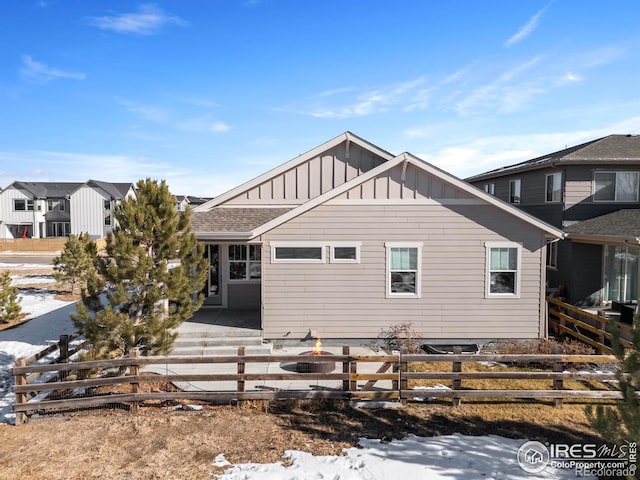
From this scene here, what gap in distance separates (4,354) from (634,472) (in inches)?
557

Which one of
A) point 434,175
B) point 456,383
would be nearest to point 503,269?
point 434,175

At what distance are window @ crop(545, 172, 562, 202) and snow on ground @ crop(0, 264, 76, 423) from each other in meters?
17.7

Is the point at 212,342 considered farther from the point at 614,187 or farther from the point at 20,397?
the point at 614,187

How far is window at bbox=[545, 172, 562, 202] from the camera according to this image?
15.3 meters

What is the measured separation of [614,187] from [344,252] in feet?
36.6

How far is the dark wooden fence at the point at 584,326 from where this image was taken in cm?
1063

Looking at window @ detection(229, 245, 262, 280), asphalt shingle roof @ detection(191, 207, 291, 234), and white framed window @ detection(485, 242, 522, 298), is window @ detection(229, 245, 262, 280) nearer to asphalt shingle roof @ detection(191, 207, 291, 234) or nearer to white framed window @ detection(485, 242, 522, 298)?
asphalt shingle roof @ detection(191, 207, 291, 234)

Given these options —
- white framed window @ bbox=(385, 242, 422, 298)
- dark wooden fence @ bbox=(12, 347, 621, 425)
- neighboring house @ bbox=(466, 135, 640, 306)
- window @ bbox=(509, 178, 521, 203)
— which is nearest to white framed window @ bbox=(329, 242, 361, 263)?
white framed window @ bbox=(385, 242, 422, 298)

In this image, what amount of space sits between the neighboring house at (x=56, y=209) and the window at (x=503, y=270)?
47071 mm

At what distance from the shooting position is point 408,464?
221 inches

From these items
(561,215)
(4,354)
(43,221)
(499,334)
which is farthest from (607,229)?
(43,221)

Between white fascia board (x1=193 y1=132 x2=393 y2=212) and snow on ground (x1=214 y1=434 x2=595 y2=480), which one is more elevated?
white fascia board (x1=193 y1=132 x2=393 y2=212)

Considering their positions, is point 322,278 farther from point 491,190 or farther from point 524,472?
point 491,190

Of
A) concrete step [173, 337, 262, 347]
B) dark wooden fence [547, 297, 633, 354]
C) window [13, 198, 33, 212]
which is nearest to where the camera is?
dark wooden fence [547, 297, 633, 354]
